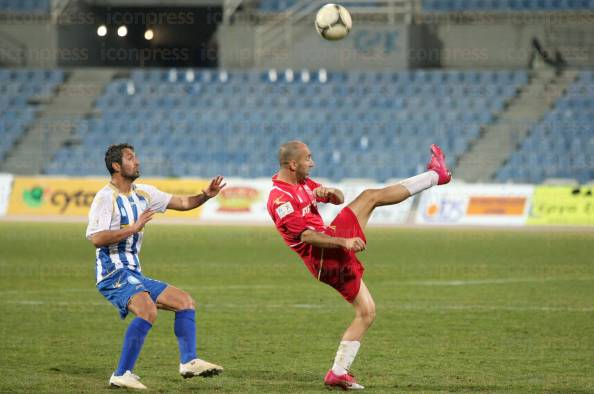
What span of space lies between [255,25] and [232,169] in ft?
19.9

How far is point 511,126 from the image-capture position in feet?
105

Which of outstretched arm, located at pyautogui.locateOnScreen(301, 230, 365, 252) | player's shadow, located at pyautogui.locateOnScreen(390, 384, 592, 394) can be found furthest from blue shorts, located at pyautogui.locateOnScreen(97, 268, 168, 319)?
player's shadow, located at pyautogui.locateOnScreen(390, 384, 592, 394)

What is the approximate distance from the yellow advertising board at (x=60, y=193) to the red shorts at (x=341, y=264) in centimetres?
1996

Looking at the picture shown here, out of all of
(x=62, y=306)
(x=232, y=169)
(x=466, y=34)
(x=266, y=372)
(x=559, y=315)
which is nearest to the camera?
(x=266, y=372)

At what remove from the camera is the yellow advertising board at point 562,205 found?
25.9m

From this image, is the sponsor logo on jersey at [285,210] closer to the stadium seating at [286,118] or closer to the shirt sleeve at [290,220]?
the shirt sleeve at [290,220]

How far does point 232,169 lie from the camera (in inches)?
1226

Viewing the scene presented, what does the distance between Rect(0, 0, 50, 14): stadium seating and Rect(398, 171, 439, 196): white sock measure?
2928cm

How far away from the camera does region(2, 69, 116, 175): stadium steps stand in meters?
33.2

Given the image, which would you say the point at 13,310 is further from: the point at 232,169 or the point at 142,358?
the point at 232,169

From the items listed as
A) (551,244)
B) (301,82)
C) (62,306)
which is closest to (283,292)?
(62,306)

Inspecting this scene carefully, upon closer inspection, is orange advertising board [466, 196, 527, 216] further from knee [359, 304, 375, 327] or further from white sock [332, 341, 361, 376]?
white sock [332, 341, 361, 376]

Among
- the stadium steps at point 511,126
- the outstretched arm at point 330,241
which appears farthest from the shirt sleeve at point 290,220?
the stadium steps at point 511,126

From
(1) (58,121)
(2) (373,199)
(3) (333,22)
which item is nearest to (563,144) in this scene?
(1) (58,121)
